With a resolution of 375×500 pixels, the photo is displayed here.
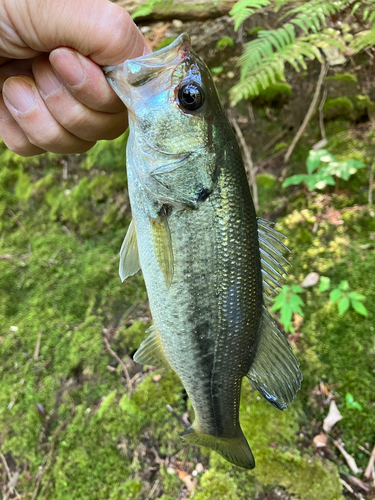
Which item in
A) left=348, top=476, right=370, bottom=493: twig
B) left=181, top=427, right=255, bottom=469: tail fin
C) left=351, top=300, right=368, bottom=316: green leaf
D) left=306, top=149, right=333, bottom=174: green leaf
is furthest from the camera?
left=306, top=149, right=333, bottom=174: green leaf

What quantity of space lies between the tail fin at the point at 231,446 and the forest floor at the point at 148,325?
0.75 m

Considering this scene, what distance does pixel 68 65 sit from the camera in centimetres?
126

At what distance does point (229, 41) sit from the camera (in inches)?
157

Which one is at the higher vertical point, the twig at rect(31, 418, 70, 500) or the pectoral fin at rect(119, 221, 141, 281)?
the pectoral fin at rect(119, 221, 141, 281)

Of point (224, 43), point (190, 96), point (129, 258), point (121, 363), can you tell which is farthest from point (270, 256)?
point (224, 43)

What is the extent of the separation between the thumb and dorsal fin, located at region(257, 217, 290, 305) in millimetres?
1027

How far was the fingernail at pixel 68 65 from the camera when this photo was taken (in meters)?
1.24

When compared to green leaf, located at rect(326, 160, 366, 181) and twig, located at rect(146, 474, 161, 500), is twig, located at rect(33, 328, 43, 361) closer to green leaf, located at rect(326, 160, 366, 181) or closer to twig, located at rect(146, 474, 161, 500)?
twig, located at rect(146, 474, 161, 500)

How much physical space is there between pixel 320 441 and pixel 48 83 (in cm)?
293

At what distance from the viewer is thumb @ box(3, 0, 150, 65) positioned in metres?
1.17

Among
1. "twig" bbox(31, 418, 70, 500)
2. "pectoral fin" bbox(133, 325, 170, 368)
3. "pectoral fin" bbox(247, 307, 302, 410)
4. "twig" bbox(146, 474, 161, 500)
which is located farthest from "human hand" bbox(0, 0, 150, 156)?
"twig" bbox(146, 474, 161, 500)

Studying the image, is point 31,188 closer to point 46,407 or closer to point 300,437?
point 46,407

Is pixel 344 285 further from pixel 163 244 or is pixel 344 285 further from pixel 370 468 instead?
pixel 163 244

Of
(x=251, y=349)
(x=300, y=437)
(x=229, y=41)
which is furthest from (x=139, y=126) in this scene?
(x=229, y=41)
